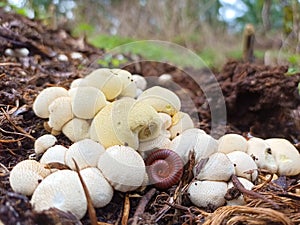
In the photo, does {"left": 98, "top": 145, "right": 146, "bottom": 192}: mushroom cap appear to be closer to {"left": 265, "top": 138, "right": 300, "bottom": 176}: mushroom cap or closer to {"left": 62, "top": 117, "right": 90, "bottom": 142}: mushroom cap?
{"left": 62, "top": 117, "right": 90, "bottom": 142}: mushroom cap

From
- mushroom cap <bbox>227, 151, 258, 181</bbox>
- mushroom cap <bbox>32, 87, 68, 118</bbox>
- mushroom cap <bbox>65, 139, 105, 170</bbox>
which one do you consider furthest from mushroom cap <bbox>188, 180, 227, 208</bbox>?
mushroom cap <bbox>32, 87, 68, 118</bbox>

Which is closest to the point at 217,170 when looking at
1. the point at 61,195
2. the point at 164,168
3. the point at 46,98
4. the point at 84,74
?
the point at 164,168

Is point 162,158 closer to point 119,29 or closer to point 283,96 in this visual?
point 283,96

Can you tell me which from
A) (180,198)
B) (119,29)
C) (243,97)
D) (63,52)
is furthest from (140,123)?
(119,29)

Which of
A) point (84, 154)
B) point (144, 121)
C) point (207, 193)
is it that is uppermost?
point (144, 121)

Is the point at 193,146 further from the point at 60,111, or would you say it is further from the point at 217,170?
the point at 60,111

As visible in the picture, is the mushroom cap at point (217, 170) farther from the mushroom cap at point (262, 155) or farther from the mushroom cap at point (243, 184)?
the mushroom cap at point (262, 155)
